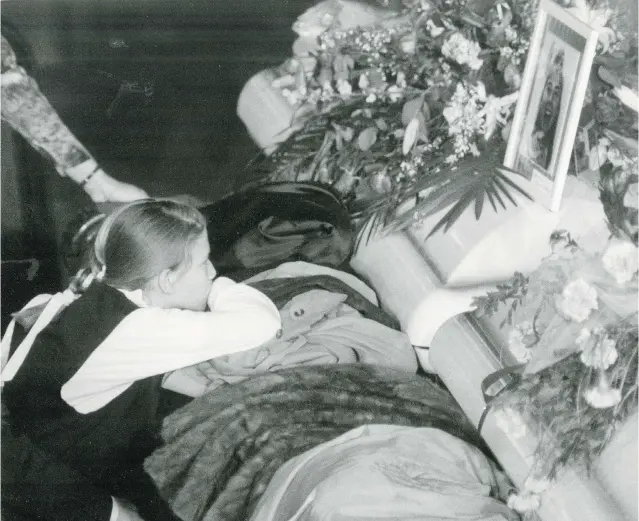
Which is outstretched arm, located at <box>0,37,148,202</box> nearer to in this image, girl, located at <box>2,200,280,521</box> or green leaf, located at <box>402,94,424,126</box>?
girl, located at <box>2,200,280,521</box>

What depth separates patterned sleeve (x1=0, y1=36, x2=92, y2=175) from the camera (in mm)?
1533

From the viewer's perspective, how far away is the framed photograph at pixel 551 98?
125 centimetres

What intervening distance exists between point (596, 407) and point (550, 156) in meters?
0.42

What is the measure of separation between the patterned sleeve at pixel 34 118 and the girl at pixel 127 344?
192 mm

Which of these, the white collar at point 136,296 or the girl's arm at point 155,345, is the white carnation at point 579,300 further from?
the white collar at point 136,296

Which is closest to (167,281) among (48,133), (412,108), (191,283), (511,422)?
(191,283)

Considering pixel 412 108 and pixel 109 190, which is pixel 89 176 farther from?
pixel 412 108

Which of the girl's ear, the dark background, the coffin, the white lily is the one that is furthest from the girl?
the white lily

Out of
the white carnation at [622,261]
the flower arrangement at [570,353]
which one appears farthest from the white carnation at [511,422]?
the white carnation at [622,261]

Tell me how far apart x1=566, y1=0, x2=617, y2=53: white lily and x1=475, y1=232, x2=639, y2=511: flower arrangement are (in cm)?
31

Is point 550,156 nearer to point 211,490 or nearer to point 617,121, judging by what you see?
point 617,121

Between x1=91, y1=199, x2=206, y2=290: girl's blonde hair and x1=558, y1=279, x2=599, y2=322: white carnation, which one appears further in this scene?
x1=91, y1=199, x2=206, y2=290: girl's blonde hair

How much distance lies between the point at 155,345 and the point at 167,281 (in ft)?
0.39

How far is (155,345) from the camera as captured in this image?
1.45 meters
